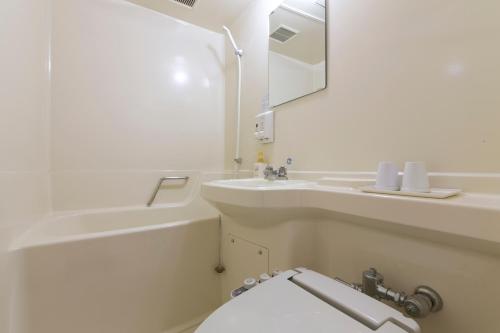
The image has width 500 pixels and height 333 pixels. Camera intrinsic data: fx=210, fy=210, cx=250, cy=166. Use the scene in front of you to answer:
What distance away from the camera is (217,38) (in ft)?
6.19

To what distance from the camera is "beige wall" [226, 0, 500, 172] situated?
0.61m

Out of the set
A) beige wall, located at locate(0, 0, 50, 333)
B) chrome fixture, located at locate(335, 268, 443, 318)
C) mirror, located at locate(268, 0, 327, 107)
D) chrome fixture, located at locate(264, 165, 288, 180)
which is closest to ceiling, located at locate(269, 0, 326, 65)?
mirror, located at locate(268, 0, 327, 107)

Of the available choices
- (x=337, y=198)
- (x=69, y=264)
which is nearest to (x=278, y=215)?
(x=337, y=198)

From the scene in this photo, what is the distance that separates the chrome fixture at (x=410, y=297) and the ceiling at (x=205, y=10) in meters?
1.85

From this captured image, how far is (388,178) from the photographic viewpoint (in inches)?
26.4

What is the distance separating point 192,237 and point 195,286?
27 cm

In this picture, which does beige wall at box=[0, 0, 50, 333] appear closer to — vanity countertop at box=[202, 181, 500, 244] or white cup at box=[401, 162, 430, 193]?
vanity countertop at box=[202, 181, 500, 244]

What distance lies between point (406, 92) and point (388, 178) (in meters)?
0.34

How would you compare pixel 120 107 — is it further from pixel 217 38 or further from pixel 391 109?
pixel 391 109

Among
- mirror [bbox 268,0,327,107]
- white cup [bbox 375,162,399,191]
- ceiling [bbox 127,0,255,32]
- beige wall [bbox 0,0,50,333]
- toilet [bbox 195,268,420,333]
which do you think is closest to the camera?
toilet [bbox 195,268,420,333]

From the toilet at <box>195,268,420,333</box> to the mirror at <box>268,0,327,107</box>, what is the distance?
89 centimetres

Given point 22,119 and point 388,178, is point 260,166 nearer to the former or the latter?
point 388,178

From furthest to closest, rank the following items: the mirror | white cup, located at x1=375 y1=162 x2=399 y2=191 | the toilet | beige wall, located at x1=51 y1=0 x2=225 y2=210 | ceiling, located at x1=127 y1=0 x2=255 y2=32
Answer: ceiling, located at x1=127 y1=0 x2=255 y2=32
beige wall, located at x1=51 y1=0 x2=225 y2=210
the mirror
white cup, located at x1=375 y1=162 x2=399 y2=191
the toilet

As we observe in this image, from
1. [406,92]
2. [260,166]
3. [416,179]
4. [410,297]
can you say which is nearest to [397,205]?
[416,179]
